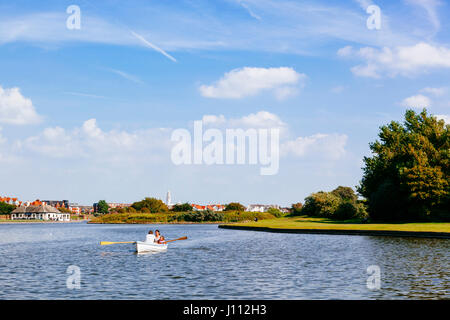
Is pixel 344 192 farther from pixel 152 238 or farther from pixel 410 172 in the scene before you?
pixel 152 238

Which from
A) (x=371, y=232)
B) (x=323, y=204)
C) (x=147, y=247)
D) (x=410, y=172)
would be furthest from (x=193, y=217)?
(x=147, y=247)

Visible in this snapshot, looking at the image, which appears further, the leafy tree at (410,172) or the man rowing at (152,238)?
the leafy tree at (410,172)

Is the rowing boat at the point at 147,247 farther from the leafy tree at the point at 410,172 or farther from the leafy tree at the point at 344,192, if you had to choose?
the leafy tree at the point at 344,192

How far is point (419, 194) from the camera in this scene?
79812 mm

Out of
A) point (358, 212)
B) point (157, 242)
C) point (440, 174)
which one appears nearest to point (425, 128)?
point (440, 174)

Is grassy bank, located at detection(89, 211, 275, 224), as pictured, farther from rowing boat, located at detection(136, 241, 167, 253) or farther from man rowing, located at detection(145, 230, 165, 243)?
rowing boat, located at detection(136, 241, 167, 253)

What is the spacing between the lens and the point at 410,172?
8088 cm

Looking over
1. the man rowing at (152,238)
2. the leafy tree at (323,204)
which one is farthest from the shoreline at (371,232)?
the leafy tree at (323,204)

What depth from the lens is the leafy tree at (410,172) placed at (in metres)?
80.1

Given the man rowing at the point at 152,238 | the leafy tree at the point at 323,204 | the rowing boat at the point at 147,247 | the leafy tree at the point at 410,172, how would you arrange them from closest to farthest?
the rowing boat at the point at 147,247, the man rowing at the point at 152,238, the leafy tree at the point at 410,172, the leafy tree at the point at 323,204

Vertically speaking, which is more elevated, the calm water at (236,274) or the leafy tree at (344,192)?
the leafy tree at (344,192)

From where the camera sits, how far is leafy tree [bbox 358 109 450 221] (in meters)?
80.1
